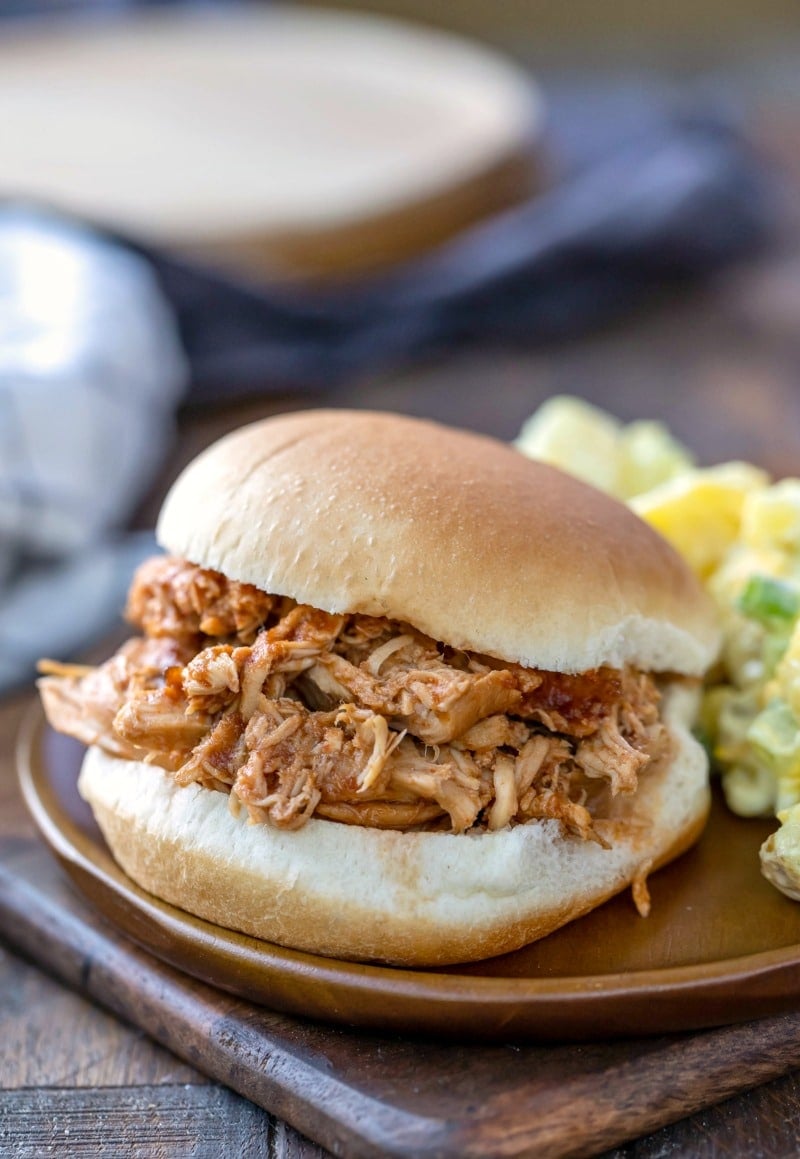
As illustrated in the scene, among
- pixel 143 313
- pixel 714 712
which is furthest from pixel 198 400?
pixel 714 712

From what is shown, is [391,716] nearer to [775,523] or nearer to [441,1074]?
[441,1074]

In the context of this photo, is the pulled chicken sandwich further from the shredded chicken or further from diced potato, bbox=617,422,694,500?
diced potato, bbox=617,422,694,500

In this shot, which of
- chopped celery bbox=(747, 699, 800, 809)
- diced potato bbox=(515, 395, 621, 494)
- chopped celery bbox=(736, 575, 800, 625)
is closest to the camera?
chopped celery bbox=(747, 699, 800, 809)

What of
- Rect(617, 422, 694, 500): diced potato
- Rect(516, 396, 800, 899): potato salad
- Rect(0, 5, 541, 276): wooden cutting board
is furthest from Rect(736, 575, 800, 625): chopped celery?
Rect(0, 5, 541, 276): wooden cutting board

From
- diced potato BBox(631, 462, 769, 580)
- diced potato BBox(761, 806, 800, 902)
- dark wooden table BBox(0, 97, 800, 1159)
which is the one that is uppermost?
diced potato BBox(631, 462, 769, 580)

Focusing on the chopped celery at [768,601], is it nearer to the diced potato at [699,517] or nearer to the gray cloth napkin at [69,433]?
the diced potato at [699,517]

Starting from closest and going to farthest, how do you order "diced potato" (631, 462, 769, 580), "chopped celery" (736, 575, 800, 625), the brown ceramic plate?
the brown ceramic plate < "chopped celery" (736, 575, 800, 625) < "diced potato" (631, 462, 769, 580)

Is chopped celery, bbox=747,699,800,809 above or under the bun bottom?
above

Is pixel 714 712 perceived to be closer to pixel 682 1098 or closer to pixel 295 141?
pixel 682 1098
